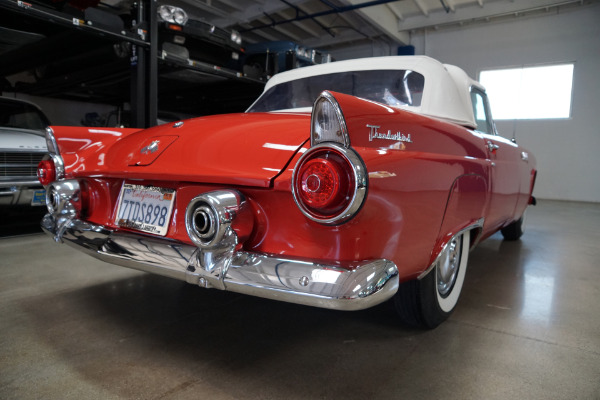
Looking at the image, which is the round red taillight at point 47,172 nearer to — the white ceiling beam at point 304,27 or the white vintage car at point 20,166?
the white vintage car at point 20,166

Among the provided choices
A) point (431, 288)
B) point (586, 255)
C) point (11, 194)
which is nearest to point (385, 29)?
point (586, 255)

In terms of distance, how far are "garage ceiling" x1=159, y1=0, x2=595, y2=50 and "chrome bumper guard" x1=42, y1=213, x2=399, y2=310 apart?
25.8ft

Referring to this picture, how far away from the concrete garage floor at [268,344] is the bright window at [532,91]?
799 centimetres

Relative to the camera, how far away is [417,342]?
6.06 feet

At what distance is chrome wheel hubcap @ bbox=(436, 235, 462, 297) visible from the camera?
204 cm

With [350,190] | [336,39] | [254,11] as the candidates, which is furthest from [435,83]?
[336,39]

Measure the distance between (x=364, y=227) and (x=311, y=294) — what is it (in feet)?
0.87

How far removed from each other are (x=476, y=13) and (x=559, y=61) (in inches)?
85.4

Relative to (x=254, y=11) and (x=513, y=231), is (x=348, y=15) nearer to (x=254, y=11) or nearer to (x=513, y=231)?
(x=254, y=11)

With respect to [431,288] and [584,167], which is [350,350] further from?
[584,167]

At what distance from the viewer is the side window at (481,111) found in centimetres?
269

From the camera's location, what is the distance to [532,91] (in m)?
9.59

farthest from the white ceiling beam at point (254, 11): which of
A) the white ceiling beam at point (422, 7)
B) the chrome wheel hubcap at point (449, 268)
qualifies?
the chrome wheel hubcap at point (449, 268)

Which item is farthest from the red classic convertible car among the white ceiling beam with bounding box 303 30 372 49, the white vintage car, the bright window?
the white ceiling beam with bounding box 303 30 372 49
